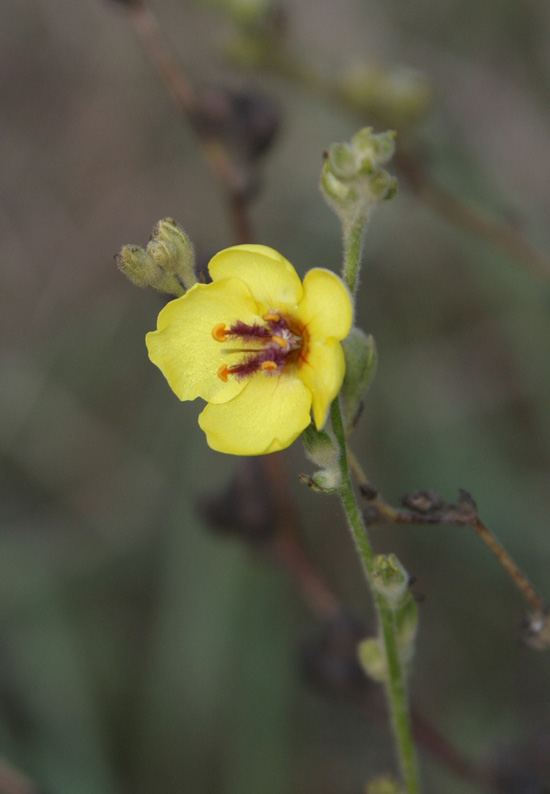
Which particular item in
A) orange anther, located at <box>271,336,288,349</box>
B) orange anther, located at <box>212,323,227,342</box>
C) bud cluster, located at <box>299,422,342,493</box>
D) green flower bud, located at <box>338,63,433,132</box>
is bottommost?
bud cluster, located at <box>299,422,342,493</box>

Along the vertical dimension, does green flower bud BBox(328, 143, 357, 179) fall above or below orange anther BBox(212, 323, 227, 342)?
above

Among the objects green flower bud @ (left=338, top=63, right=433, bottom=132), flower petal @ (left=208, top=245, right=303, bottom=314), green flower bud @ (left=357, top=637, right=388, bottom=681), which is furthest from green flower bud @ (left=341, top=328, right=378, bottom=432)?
green flower bud @ (left=338, top=63, right=433, bottom=132)

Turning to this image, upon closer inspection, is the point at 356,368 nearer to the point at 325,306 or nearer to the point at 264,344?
the point at 325,306

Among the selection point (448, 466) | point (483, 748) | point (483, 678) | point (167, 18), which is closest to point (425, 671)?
point (483, 678)

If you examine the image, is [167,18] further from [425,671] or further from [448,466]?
[425,671]

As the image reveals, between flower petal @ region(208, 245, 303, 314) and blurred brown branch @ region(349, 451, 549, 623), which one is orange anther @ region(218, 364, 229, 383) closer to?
flower petal @ region(208, 245, 303, 314)

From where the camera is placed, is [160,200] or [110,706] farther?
[160,200]

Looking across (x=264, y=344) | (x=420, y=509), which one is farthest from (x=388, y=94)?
(x=420, y=509)
